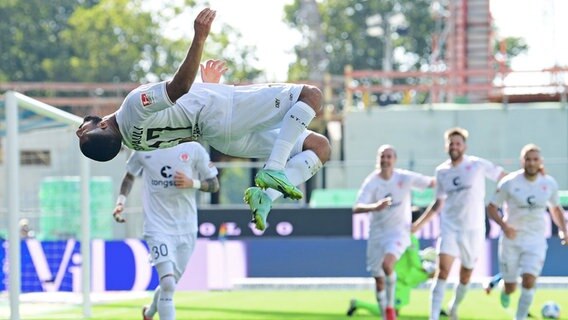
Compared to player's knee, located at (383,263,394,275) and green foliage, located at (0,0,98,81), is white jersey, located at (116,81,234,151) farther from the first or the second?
green foliage, located at (0,0,98,81)

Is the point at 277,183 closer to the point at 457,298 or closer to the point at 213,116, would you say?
the point at 213,116

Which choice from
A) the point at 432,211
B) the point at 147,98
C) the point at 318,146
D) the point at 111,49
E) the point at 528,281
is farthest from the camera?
the point at 111,49

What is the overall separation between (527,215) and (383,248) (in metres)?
1.80

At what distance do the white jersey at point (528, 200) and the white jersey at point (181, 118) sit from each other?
605 cm

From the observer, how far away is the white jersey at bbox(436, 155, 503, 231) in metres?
16.2

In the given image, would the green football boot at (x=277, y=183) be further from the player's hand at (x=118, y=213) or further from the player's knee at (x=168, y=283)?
the player's hand at (x=118, y=213)

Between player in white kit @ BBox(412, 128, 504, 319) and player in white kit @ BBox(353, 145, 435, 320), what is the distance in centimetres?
46

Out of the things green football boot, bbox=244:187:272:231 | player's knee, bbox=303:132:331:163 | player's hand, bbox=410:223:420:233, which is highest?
player's knee, bbox=303:132:331:163

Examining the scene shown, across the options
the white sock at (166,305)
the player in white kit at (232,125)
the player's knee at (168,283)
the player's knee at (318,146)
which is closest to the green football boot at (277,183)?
the player in white kit at (232,125)

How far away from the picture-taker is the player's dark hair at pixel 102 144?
34.4 feet

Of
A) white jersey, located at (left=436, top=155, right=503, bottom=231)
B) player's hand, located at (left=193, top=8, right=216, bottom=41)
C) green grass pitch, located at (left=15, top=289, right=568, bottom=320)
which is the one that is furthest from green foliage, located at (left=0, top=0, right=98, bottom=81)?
player's hand, located at (left=193, top=8, right=216, bottom=41)

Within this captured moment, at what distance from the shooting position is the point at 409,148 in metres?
35.0

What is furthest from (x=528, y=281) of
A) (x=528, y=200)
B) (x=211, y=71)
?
(x=211, y=71)

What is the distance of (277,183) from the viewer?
1014 cm
